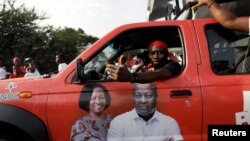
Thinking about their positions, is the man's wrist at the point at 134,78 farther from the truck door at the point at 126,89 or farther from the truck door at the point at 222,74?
the truck door at the point at 222,74

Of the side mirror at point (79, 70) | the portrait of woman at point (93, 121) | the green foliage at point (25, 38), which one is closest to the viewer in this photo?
the side mirror at point (79, 70)

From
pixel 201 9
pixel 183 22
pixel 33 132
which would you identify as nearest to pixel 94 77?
pixel 33 132

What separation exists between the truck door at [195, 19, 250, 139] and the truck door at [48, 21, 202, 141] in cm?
8

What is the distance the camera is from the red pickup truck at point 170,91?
3.84m

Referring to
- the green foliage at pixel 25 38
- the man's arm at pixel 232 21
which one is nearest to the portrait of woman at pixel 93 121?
the man's arm at pixel 232 21

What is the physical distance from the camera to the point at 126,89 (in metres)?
3.93

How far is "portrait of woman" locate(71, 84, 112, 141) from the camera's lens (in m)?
3.89

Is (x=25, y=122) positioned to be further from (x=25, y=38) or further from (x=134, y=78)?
(x=25, y=38)

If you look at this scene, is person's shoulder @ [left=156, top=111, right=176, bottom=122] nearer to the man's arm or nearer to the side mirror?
the side mirror

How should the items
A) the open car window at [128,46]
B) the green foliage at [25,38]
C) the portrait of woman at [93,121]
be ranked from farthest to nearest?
1. the green foliage at [25,38]
2. the open car window at [128,46]
3. the portrait of woman at [93,121]

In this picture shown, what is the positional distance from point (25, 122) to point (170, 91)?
135cm

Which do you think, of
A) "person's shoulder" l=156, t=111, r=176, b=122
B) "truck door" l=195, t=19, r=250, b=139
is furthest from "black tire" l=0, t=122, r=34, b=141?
"truck door" l=195, t=19, r=250, b=139

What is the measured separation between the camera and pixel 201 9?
4.86m

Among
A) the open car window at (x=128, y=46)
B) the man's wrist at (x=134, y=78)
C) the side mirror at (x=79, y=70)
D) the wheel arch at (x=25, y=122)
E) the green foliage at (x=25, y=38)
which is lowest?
the wheel arch at (x=25, y=122)
